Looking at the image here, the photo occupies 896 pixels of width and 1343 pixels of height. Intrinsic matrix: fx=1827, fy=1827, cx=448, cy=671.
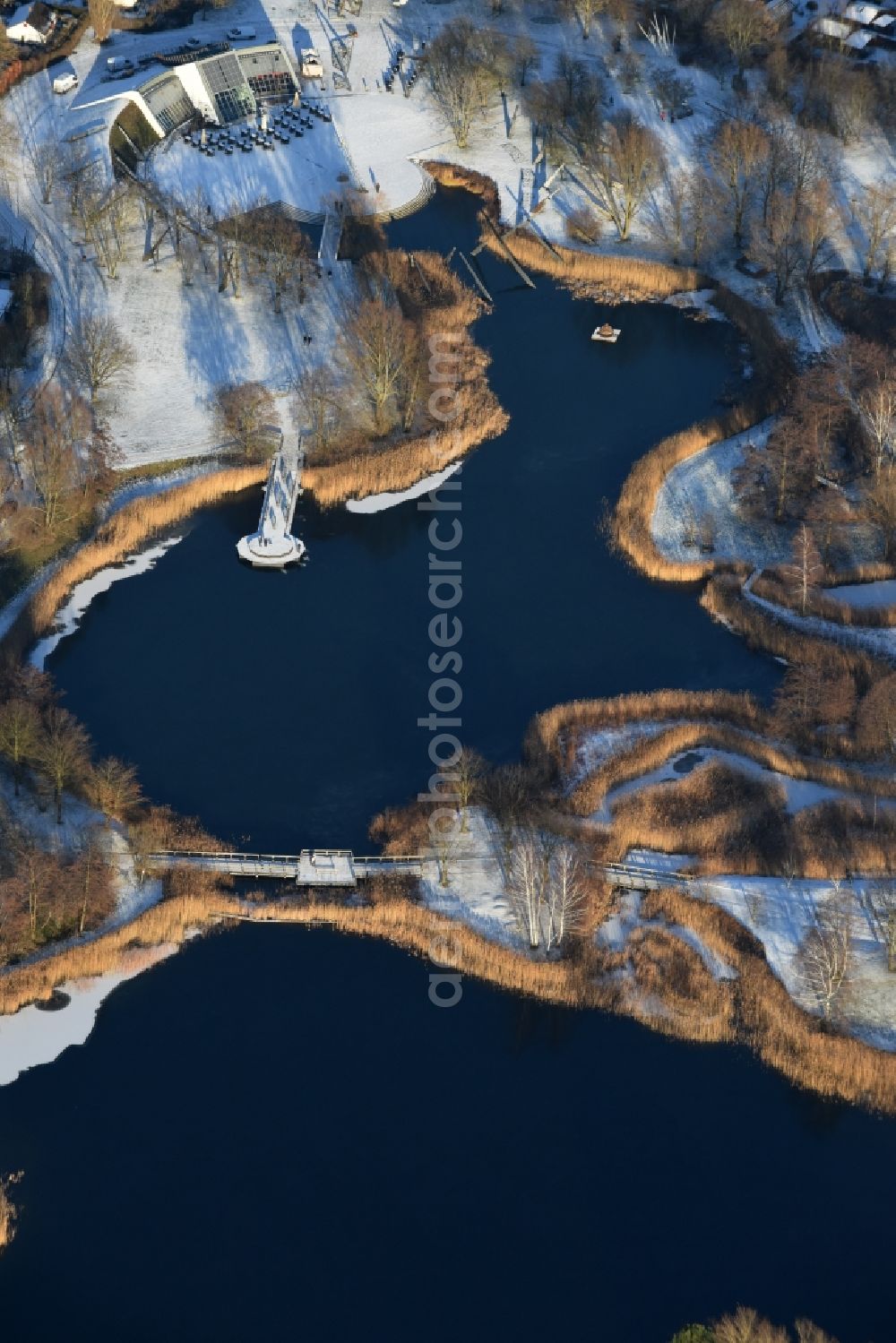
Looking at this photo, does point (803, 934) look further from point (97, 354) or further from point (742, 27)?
point (742, 27)

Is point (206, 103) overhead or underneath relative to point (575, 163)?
overhead

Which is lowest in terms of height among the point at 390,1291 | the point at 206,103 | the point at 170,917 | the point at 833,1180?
the point at 833,1180

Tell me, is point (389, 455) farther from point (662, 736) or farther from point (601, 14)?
point (601, 14)

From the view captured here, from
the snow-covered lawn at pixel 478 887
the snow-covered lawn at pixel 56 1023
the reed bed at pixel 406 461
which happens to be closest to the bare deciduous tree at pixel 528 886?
the snow-covered lawn at pixel 478 887

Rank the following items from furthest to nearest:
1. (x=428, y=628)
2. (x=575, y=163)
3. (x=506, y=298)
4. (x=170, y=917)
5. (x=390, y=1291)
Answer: (x=575, y=163) → (x=506, y=298) → (x=428, y=628) → (x=170, y=917) → (x=390, y=1291)

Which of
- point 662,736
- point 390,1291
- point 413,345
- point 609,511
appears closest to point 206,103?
point 413,345

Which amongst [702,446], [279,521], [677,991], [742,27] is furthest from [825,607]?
[742,27]

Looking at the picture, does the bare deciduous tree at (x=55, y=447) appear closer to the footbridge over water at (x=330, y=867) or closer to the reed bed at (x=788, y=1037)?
the footbridge over water at (x=330, y=867)
